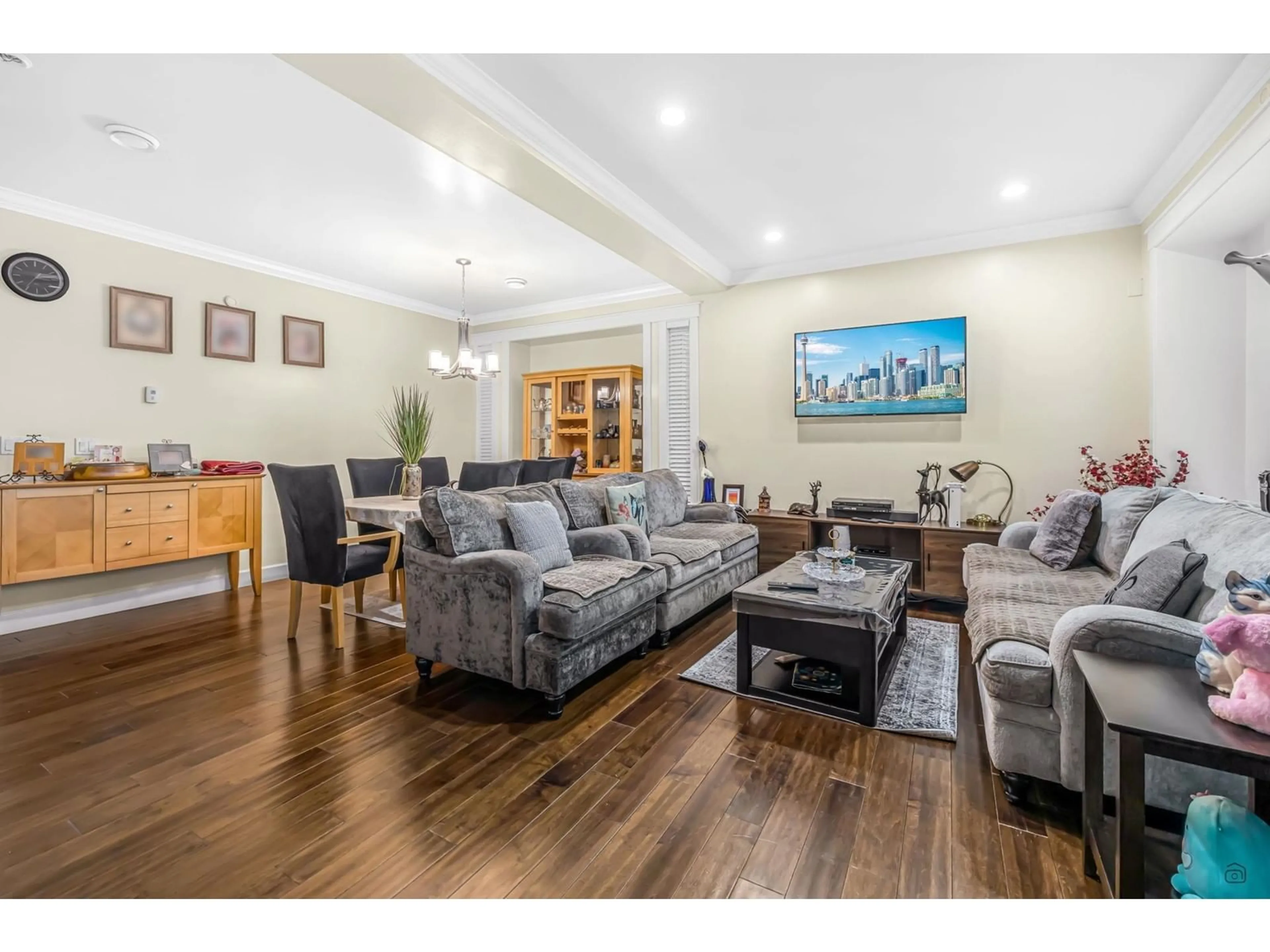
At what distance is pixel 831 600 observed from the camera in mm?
2408

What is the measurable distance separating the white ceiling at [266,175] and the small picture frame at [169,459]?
1533 millimetres

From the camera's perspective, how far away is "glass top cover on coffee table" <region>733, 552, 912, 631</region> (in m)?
2.29

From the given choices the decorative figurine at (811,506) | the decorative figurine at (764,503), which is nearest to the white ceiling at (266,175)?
the decorative figurine at (764,503)

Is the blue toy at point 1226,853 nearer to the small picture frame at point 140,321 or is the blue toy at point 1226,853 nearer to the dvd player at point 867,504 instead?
the dvd player at point 867,504

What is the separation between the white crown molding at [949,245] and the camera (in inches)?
147

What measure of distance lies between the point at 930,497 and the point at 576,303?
3.81 meters

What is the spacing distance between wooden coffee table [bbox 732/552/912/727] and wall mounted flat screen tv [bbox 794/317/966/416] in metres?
2.08

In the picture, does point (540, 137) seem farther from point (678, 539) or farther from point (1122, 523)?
point (1122, 523)

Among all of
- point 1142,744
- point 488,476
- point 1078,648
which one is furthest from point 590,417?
point 1142,744

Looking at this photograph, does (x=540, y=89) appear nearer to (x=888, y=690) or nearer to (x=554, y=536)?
(x=554, y=536)

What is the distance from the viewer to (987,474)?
13.7 ft

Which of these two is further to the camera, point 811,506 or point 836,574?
point 811,506
